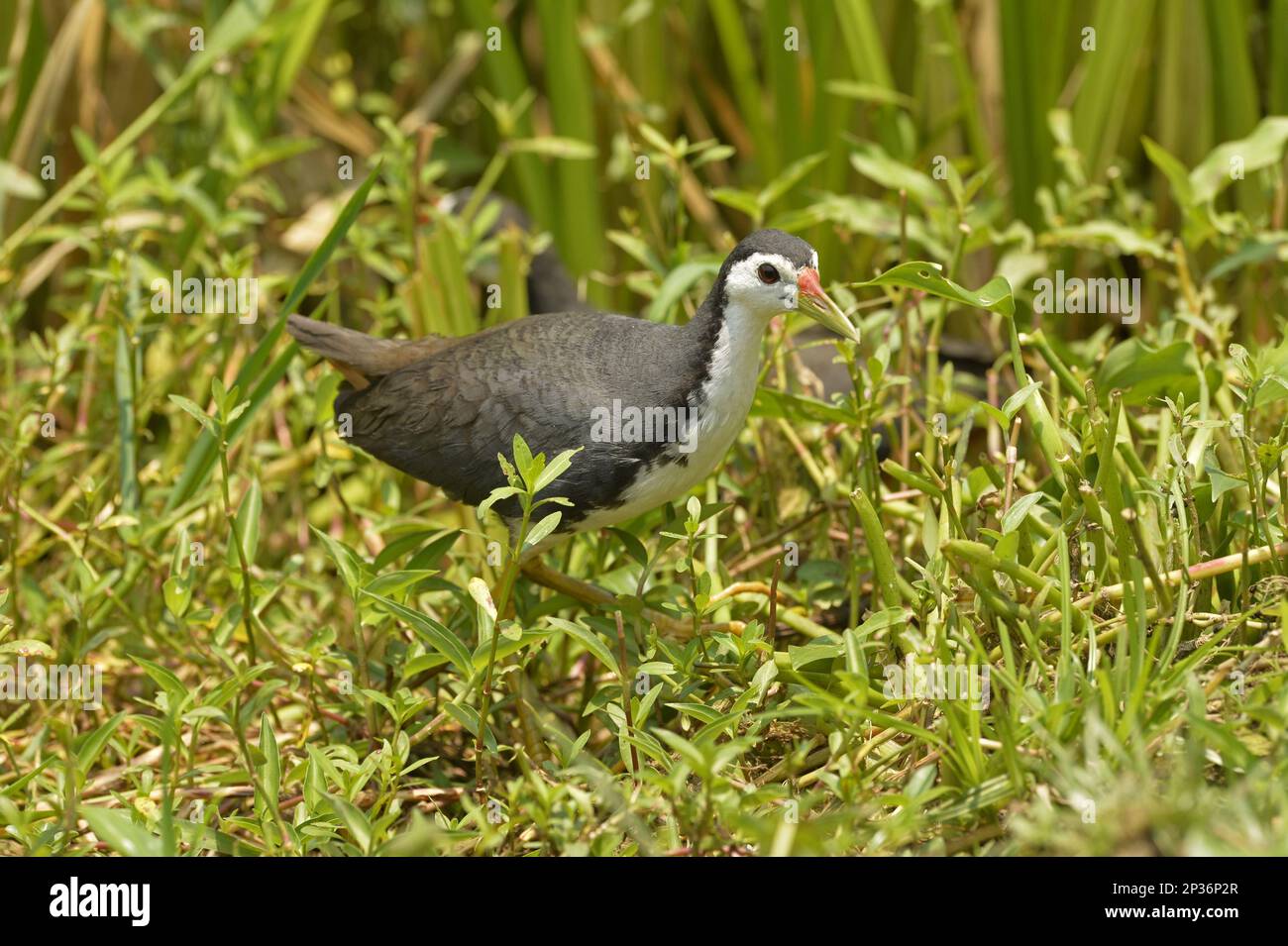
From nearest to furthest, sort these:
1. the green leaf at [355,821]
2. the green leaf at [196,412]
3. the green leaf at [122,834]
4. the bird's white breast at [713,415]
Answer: the green leaf at [122,834] < the green leaf at [355,821] < the green leaf at [196,412] < the bird's white breast at [713,415]

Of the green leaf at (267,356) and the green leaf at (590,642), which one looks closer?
the green leaf at (590,642)

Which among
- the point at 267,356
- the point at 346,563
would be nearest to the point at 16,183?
the point at 267,356

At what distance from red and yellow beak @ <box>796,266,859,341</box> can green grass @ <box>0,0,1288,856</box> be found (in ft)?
0.28

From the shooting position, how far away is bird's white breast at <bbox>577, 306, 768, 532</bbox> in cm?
263

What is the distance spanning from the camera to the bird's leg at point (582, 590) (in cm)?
281

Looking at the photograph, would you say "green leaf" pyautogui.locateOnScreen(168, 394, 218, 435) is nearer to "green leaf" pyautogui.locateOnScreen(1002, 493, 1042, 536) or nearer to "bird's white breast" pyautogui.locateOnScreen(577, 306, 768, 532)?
"bird's white breast" pyautogui.locateOnScreen(577, 306, 768, 532)

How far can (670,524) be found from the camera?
9.43ft

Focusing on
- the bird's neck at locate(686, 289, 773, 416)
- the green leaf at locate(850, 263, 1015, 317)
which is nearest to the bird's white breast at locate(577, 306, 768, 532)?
the bird's neck at locate(686, 289, 773, 416)

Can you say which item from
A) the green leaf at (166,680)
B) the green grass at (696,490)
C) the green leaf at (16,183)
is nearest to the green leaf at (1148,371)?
the green grass at (696,490)

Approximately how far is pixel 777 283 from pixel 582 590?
0.73 meters

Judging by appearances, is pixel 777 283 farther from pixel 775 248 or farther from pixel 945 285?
pixel 945 285

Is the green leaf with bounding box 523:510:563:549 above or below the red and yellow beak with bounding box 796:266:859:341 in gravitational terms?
below

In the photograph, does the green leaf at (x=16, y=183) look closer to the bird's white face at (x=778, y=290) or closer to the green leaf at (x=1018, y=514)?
the bird's white face at (x=778, y=290)
